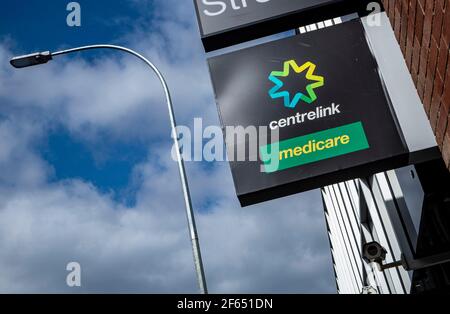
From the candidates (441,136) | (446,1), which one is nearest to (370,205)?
(441,136)

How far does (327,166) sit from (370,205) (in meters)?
7.39

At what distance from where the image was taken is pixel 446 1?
3355 millimetres

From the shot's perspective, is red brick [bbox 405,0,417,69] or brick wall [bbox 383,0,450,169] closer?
Answer: brick wall [bbox 383,0,450,169]

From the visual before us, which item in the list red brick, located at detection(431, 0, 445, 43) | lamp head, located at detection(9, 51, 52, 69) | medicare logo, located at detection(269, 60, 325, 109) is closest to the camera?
red brick, located at detection(431, 0, 445, 43)

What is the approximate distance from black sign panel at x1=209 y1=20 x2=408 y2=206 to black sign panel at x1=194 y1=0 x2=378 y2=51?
10.1 inches

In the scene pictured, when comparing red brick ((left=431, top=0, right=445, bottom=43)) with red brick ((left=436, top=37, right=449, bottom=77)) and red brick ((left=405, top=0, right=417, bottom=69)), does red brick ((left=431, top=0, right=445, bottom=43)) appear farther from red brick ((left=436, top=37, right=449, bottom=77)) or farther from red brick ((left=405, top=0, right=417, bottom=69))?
red brick ((left=405, top=0, right=417, bottom=69))

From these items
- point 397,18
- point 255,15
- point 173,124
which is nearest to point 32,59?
point 173,124

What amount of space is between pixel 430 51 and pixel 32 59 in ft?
31.3

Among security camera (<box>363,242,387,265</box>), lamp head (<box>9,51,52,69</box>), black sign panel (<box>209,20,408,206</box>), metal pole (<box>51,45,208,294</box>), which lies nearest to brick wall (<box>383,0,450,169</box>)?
black sign panel (<box>209,20,408,206</box>)

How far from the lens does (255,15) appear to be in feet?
18.1

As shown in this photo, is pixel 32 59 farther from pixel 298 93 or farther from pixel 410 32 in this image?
pixel 410 32

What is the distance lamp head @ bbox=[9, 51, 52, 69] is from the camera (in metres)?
10.8

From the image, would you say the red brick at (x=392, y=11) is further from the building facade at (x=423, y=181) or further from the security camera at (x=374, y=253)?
the security camera at (x=374, y=253)
